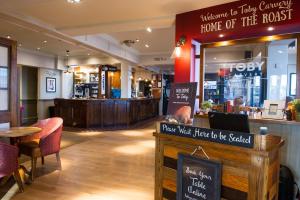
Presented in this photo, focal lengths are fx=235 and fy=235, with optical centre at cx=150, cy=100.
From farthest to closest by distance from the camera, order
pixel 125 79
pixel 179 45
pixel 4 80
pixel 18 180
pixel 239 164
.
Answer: pixel 125 79 → pixel 4 80 → pixel 179 45 → pixel 18 180 → pixel 239 164

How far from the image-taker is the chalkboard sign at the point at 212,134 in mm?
1729

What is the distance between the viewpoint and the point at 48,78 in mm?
11133

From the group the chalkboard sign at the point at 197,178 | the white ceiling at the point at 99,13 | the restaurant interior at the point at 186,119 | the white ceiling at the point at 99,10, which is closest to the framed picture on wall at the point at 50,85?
the restaurant interior at the point at 186,119

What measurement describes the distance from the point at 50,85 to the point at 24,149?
7.84 metres

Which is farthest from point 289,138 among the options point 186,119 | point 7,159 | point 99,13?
point 99,13

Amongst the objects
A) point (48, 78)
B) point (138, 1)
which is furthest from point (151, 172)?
point (48, 78)

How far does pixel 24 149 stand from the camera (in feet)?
13.4

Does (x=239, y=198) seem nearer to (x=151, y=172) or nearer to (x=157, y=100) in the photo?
(x=151, y=172)

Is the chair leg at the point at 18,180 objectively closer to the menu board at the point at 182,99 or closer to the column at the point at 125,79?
the menu board at the point at 182,99

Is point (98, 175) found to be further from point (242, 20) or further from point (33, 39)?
point (33, 39)

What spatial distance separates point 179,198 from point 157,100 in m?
12.1

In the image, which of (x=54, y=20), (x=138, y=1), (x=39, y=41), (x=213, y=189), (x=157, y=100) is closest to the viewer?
(x=213, y=189)

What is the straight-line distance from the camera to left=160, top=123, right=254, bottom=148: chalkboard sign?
68.1 inches

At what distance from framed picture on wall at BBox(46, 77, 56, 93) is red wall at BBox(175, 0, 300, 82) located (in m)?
8.43
